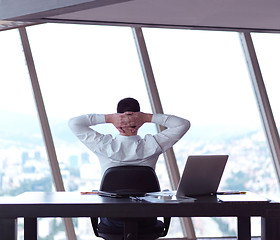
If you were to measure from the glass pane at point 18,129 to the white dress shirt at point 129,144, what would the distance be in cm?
208

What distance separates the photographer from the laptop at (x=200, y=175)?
10.4ft

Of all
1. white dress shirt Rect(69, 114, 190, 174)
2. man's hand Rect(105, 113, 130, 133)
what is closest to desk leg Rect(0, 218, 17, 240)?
white dress shirt Rect(69, 114, 190, 174)

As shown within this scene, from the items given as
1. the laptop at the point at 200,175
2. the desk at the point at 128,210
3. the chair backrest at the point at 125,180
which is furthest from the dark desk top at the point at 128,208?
the chair backrest at the point at 125,180

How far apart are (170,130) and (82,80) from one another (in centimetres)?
240

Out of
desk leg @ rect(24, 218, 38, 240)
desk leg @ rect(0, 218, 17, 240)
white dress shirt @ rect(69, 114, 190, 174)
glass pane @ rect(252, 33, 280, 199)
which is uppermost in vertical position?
glass pane @ rect(252, 33, 280, 199)

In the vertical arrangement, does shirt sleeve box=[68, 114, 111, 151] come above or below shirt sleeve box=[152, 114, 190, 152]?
above

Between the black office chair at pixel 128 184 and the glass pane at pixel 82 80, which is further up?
the glass pane at pixel 82 80

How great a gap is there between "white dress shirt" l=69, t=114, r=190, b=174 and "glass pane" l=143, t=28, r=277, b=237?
2.24 m

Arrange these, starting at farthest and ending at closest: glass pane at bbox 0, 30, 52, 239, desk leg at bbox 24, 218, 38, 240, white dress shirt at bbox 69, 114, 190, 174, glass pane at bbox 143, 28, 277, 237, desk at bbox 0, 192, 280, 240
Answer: glass pane at bbox 143, 28, 277, 237, glass pane at bbox 0, 30, 52, 239, white dress shirt at bbox 69, 114, 190, 174, desk leg at bbox 24, 218, 38, 240, desk at bbox 0, 192, 280, 240

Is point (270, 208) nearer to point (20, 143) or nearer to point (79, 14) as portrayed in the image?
point (79, 14)

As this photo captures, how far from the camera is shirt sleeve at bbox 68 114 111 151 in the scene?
407cm

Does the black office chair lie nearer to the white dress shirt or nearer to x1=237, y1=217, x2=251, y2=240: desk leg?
the white dress shirt

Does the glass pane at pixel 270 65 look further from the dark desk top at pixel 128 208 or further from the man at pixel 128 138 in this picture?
the dark desk top at pixel 128 208

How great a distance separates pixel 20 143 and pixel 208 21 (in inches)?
105
